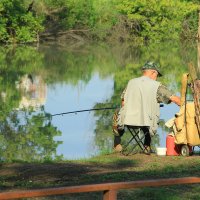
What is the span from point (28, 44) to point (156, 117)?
54753 mm

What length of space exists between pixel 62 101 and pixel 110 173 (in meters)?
16.9

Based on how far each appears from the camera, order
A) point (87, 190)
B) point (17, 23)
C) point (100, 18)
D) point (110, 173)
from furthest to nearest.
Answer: point (100, 18) → point (17, 23) → point (110, 173) → point (87, 190)

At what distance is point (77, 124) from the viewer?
68.3 feet

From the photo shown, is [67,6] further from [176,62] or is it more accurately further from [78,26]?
[176,62]

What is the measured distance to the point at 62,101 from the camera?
2595cm

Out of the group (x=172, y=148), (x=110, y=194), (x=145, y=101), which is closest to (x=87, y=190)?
(x=110, y=194)

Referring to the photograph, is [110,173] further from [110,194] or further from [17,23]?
[17,23]

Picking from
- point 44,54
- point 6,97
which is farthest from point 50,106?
point 44,54

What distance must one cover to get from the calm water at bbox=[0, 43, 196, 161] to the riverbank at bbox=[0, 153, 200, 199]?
291 cm

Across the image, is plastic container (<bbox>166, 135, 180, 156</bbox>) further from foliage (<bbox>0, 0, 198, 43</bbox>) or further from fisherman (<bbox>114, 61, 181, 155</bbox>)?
foliage (<bbox>0, 0, 198, 43</bbox>)

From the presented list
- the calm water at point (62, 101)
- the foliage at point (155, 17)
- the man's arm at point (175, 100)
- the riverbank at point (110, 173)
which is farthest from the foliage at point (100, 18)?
the riverbank at point (110, 173)

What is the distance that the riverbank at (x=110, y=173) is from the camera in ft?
24.6

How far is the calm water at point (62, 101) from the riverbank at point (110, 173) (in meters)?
2.91

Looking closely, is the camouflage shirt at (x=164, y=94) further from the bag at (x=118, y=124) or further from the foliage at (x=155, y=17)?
the foliage at (x=155, y=17)
